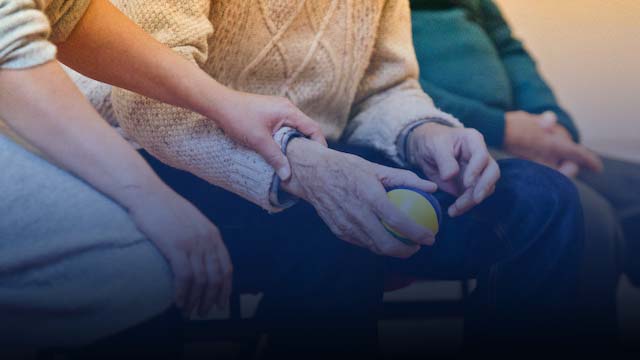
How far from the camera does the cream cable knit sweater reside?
716 millimetres

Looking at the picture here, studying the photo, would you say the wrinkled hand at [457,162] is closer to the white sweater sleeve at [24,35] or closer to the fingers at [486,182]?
the fingers at [486,182]

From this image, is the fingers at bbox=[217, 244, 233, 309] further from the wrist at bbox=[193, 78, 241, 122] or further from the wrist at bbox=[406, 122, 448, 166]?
the wrist at bbox=[406, 122, 448, 166]

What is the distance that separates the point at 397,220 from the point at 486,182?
0.14 meters

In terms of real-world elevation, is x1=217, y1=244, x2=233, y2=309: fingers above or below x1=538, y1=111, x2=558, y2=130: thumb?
below

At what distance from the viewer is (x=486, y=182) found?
2.60 ft

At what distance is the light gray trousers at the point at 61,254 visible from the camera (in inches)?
26.9

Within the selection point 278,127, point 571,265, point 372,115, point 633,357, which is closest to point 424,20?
point 372,115

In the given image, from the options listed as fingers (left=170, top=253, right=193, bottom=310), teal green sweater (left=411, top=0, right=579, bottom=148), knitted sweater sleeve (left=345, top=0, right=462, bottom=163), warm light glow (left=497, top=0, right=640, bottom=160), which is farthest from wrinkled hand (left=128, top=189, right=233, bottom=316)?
warm light glow (left=497, top=0, right=640, bottom=160)

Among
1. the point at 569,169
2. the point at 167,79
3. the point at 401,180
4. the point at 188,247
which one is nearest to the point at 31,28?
the point at 167,79

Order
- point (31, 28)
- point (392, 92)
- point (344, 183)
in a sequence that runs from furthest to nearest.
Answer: point (392, 92) → point (344, 183) → point (31, 28)

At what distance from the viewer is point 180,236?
0.69m

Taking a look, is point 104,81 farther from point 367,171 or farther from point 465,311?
point 465,311

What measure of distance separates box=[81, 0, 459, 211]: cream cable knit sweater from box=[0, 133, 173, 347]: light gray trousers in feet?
0.29

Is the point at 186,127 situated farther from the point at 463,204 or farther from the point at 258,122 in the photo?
the point at 463,204
